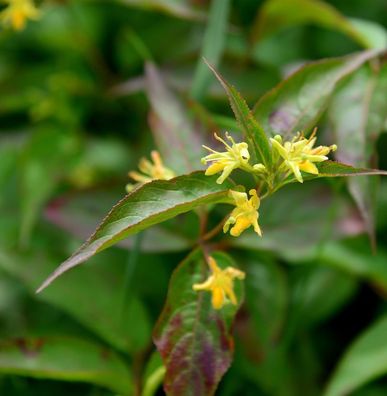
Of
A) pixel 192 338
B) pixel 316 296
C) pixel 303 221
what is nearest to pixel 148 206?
pixel 192 338

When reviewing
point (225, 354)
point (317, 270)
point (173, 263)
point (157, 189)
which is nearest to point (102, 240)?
point (157, 189)

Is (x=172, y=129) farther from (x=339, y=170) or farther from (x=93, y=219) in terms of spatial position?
(x=339, y=170)

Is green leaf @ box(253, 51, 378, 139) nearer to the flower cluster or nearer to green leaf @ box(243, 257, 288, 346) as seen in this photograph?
the flower cluster

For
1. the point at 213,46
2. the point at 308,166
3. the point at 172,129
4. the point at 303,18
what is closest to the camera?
the point at 308,166

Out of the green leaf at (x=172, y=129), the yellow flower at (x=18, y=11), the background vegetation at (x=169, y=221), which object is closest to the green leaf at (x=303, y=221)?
the background vegetation at (x=169, y=221)

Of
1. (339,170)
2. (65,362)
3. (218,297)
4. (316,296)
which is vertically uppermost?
(339,170)

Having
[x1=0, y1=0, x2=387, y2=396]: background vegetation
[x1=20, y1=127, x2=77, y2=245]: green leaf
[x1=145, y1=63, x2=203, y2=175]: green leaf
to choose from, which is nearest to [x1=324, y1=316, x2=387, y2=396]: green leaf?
[x1=0, y1=0, x2=387, y2=396]: background vegetation

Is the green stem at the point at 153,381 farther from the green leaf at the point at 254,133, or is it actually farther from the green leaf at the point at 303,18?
the green leaf at the point at 303,18

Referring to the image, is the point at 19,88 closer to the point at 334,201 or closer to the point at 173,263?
the point at 173,263
